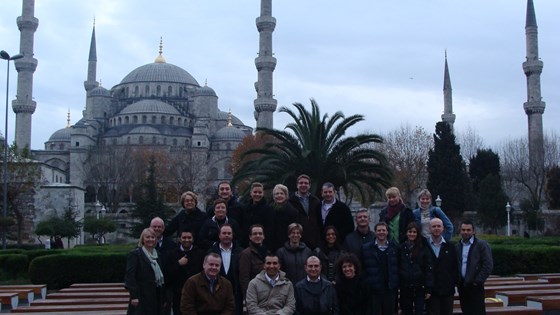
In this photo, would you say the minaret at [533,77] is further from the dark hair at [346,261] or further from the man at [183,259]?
the man at [183,259]

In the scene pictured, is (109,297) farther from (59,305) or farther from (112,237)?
(112,237)

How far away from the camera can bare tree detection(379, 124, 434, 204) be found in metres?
40.0

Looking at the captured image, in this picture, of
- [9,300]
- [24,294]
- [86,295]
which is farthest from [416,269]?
[24,294]

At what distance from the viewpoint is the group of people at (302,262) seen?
6477 mm

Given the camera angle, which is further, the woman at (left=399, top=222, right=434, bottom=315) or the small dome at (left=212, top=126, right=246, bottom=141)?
the small dome at (left=212, top=126, right=246, bottom=141)

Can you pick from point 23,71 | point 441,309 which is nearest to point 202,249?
point 441,309

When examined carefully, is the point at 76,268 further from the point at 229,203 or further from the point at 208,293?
the point at 208,293

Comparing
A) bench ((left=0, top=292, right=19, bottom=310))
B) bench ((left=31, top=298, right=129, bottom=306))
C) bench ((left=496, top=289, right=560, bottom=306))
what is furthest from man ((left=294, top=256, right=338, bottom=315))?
bench ((left=0, top=292, right=19, bottom=310))

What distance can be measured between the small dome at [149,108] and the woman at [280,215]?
6194 centimetres

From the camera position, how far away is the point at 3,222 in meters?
23.2

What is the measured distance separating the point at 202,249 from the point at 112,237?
3442 centimetres

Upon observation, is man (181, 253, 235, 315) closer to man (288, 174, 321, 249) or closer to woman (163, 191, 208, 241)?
woman (163, 191, 208, 241)

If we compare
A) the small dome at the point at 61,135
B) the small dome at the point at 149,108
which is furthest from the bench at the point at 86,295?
the small dome at the point at 61,135

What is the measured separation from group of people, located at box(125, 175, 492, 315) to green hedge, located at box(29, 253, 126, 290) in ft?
21.8
